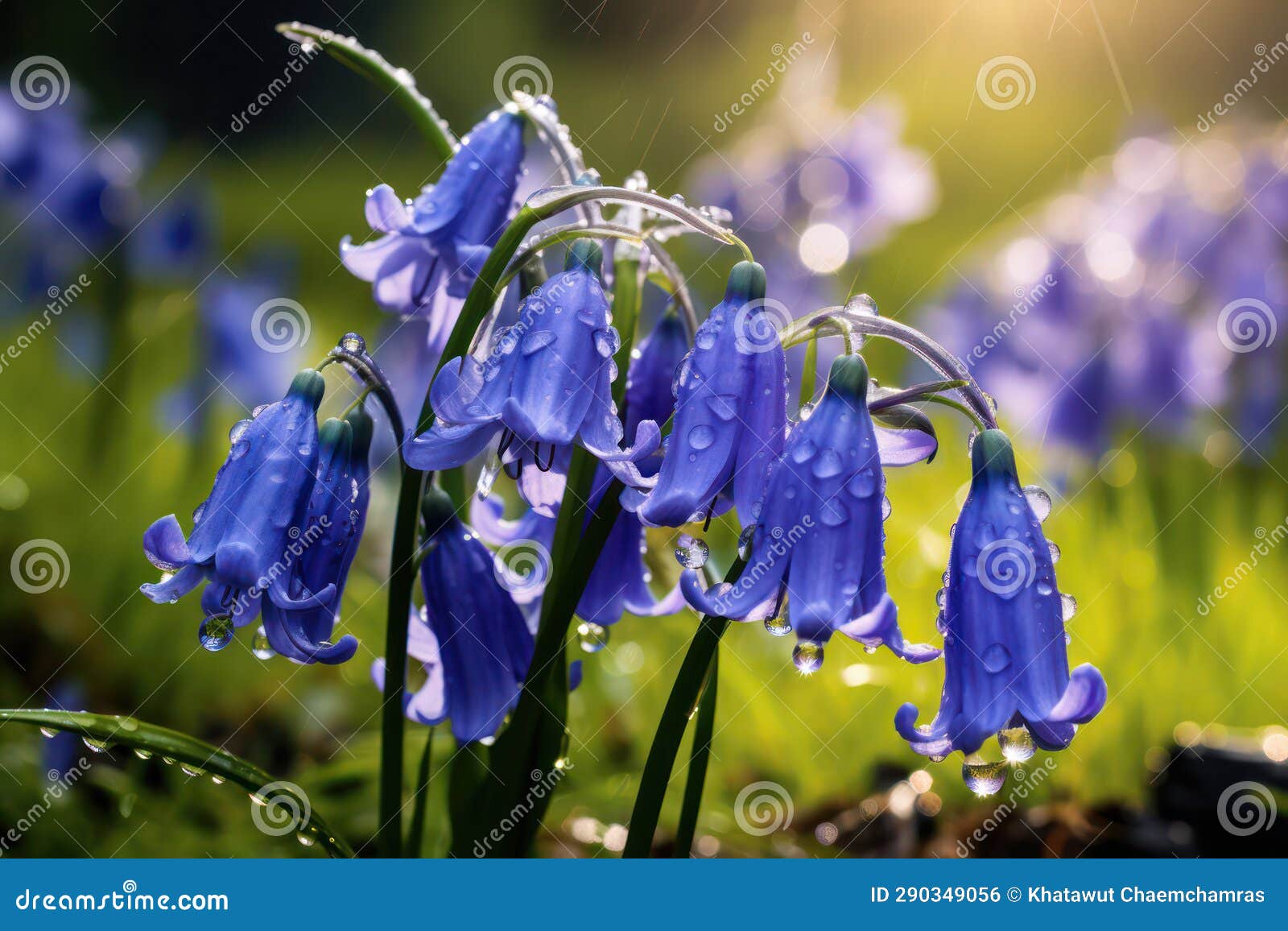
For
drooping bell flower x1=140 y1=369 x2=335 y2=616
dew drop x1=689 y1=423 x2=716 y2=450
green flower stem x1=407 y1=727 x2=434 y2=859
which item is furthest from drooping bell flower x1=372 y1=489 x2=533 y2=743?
dew drop x1=689 y1=423 x2=716 y2=450

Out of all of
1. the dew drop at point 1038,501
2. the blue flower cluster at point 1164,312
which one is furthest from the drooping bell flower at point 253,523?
the blue flower cluster at point 1164,312

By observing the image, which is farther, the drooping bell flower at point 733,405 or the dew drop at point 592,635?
the dew drop at point 592,635

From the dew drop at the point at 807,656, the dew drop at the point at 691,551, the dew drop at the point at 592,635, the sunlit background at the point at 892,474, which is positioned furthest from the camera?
the sunlit background at the point at 892,474

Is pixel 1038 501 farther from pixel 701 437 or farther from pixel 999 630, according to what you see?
pixel 701 437

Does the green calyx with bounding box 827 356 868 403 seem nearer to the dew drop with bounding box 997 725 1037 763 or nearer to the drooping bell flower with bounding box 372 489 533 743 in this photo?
the dew drop with bounding box 997 725 1037 763

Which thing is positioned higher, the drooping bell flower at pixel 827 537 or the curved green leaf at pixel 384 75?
the curved green leaf at pixel 384 75

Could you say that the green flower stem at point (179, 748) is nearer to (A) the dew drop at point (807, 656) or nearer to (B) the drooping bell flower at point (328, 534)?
(B) the drooping bell flower at point (328, 534)

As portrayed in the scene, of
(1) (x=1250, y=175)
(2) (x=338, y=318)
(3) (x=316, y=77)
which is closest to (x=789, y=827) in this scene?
(1) (x=1250, y=175)

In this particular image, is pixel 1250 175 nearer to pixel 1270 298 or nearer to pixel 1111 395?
pixel 1270 298
